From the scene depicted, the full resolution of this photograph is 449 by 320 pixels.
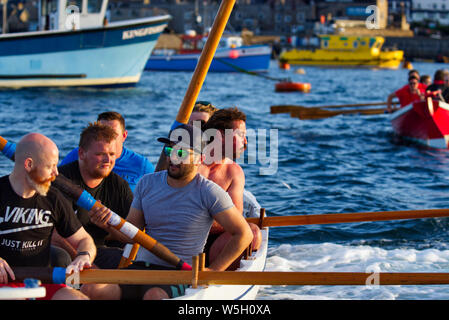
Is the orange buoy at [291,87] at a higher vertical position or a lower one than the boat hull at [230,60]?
lower

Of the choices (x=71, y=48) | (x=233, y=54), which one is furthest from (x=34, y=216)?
(x=233, y=54)

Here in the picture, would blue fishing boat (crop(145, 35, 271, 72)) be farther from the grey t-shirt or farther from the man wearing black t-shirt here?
the grey t-shirt

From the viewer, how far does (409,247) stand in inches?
323

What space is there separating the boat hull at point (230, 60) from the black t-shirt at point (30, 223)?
4253 centimetres

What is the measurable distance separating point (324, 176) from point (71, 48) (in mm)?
14667

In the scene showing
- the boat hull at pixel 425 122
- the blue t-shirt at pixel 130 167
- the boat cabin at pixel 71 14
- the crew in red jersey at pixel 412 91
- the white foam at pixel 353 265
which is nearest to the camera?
the white foam at pixel 353 265

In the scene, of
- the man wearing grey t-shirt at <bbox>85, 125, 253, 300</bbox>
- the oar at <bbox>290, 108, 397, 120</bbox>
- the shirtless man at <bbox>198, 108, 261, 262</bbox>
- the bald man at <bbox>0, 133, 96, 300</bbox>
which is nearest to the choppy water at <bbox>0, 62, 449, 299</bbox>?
the oar at <bbox>290, 108, 397, 120</bbox>

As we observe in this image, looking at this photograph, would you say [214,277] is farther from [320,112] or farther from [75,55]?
[75,55]

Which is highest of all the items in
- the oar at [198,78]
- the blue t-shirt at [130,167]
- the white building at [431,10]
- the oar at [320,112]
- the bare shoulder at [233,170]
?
the white building at [431,10]

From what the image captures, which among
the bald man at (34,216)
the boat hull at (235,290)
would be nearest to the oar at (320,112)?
the boat hull at (235,290)

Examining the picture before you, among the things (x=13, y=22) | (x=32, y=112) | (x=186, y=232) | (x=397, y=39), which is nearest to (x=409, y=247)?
(x=186, y=232)

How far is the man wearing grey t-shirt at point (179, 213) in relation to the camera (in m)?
4.39

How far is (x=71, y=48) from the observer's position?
24.3m

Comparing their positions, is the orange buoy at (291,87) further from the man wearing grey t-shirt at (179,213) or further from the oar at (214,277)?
the man wearing grey t-shirt at (179,213)
